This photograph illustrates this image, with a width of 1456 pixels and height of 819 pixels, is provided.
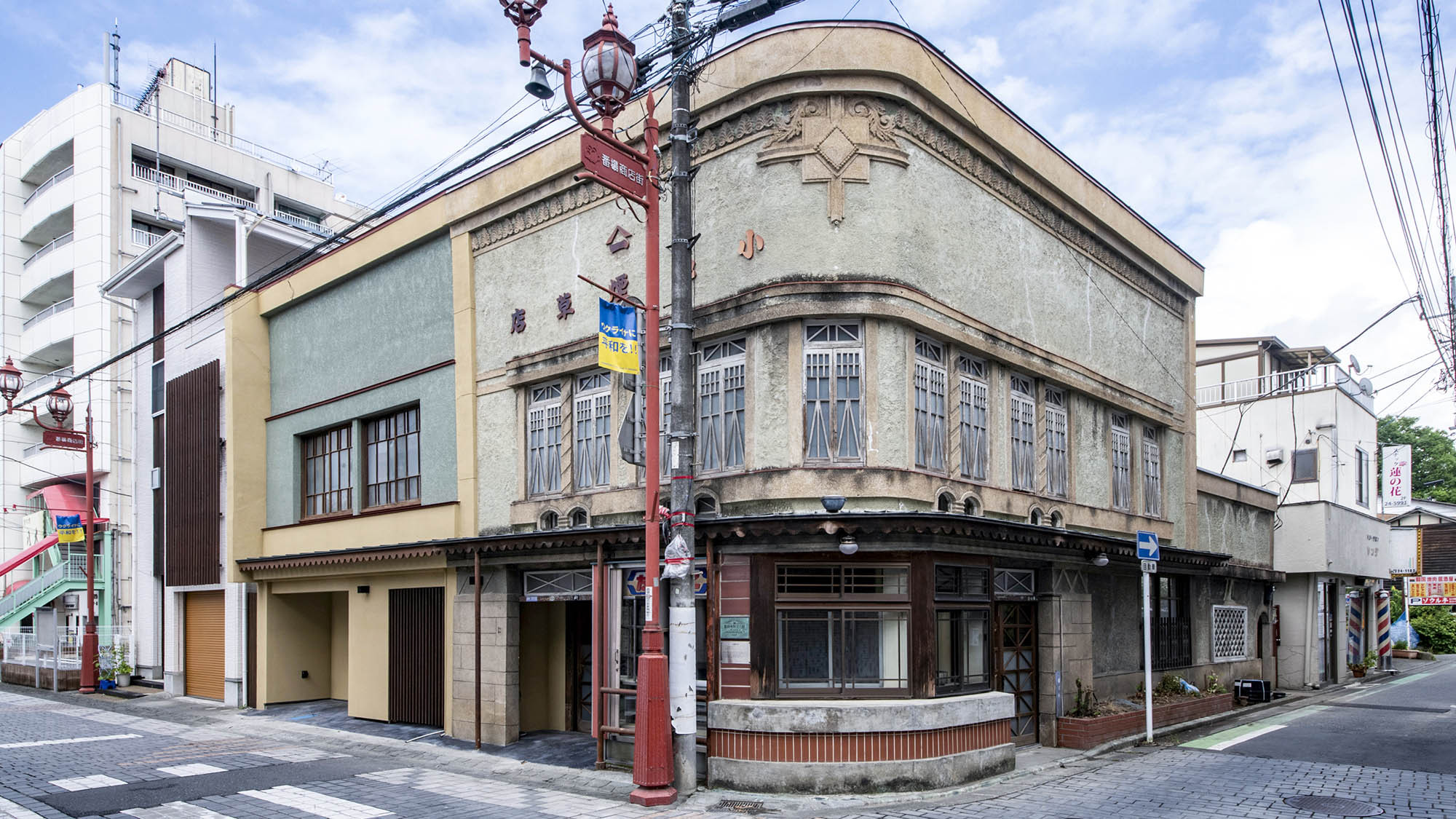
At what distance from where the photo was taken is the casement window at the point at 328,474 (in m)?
20.7

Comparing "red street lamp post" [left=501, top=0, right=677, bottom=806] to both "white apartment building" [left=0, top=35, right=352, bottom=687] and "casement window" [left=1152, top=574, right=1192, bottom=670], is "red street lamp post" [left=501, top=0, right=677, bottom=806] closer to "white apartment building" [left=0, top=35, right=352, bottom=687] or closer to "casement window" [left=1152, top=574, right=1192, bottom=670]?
"casement window" [left=1152, top=574, right=1192, bottom=670]

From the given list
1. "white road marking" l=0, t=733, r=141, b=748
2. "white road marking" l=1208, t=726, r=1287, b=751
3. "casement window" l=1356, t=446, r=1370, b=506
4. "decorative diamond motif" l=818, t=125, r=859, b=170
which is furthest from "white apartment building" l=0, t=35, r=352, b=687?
→ "casement window" l=1356, t=446, r=1370, b=506

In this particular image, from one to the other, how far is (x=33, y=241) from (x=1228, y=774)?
46143 mm

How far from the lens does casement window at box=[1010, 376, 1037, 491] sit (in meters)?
15.5

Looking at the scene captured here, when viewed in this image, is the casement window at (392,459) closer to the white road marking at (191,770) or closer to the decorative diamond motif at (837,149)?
the white road marking at (191,770)

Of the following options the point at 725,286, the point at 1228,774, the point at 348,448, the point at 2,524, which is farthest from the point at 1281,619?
the point at 2,524

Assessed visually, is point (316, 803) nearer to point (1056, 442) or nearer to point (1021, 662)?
point (1021, 662)

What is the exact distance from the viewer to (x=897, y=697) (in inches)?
495

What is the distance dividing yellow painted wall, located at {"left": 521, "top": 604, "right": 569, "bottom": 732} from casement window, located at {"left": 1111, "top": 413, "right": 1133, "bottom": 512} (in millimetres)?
9750

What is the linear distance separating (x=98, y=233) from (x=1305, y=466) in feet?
129

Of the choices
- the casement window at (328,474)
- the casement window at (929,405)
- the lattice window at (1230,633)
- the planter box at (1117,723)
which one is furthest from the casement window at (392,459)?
the lattice window at (1230,633)

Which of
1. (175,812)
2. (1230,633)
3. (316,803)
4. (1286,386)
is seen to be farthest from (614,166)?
(1286,386)

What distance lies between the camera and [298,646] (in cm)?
2194

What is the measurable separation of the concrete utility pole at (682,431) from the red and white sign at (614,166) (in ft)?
1.54
